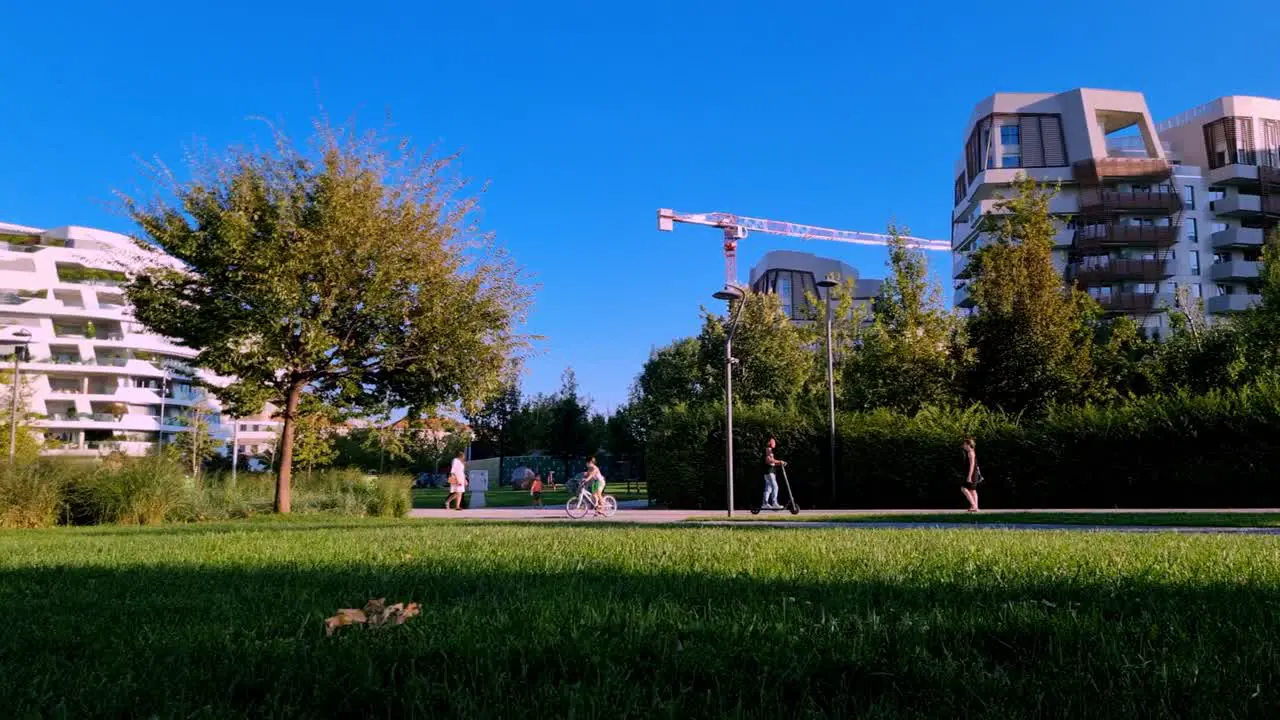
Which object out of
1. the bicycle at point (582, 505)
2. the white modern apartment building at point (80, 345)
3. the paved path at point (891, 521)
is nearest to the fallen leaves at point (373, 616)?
the paved path at point (891, 521)

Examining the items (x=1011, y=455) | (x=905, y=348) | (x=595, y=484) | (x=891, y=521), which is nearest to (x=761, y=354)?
(x=905, y=348)

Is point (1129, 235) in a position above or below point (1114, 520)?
above

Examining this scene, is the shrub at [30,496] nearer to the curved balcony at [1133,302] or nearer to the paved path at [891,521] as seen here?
the paved path at [891,521]

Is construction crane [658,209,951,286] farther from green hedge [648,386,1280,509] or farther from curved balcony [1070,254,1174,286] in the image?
green hedge [648,386,1280,509]

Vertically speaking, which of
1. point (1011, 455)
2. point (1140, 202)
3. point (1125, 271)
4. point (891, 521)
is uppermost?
point (1140, 202)

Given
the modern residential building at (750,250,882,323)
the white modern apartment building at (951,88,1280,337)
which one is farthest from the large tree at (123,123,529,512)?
the modern residential building at (750,250,882,323)

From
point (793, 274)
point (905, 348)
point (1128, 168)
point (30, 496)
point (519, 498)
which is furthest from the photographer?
point (793, 274)

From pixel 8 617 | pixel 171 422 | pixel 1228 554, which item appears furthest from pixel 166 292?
pixel 171 422

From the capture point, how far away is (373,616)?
3361 millimetres

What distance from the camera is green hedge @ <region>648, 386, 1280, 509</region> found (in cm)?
2242

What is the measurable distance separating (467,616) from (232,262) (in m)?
15.6

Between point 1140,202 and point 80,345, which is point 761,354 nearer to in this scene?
point 1140,202

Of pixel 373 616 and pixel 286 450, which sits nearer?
pixel 373 616

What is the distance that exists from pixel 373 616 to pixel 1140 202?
7705 centimetres
